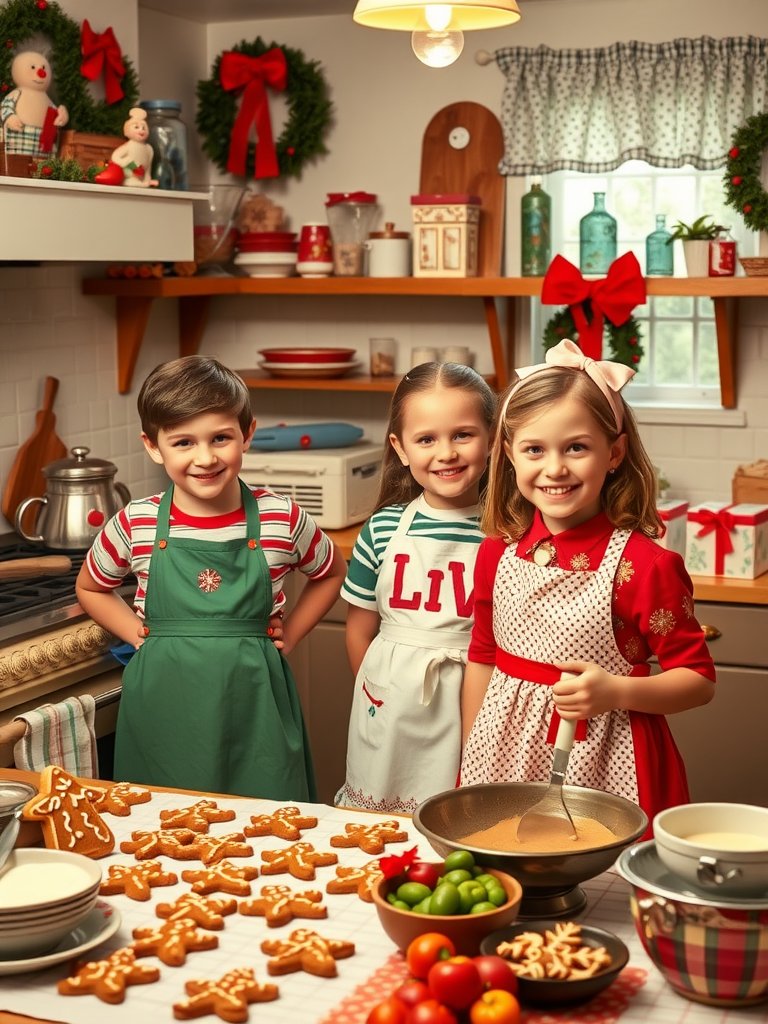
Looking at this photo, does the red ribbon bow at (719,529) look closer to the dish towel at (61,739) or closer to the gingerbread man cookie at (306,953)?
the dish towel at (61,739)

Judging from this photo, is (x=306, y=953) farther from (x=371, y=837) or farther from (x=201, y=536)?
(x=201, y=536)

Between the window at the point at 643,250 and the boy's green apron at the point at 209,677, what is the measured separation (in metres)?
1.86

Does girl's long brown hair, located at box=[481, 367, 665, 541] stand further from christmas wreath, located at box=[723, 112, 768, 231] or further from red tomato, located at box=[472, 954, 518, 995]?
christmas wreath, located at box=[723, 112, 768, 231]

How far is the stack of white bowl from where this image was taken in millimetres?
1346

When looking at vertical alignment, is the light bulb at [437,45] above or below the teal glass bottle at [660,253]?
above

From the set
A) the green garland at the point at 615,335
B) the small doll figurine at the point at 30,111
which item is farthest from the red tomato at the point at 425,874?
the green garland at the point at 615,335

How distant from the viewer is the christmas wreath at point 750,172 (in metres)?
3.49

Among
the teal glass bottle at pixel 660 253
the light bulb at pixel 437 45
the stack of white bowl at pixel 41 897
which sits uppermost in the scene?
the light bulb at pixel 437 45

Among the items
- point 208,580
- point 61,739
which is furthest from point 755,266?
point 61,739

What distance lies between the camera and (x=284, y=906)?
1488 mm

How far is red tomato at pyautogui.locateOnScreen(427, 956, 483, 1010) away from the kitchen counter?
9 centimetres

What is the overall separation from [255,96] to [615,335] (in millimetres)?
1322

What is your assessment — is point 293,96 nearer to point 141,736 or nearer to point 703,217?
point 703,217


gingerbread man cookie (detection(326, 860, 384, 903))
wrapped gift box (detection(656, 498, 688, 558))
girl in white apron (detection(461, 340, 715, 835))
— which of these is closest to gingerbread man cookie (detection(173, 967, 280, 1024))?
gingerbread man cookie (detection(326, 860, 384, 903))
